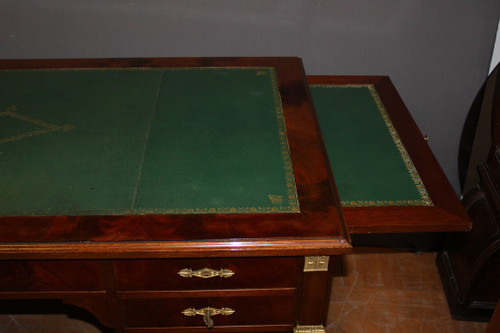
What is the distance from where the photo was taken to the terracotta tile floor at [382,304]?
210 centimetres

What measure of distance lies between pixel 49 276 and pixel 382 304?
1442 mm

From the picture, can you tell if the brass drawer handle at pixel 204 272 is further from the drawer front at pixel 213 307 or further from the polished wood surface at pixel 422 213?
the polished wood surface at pixel 422 213

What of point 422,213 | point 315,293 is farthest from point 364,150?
point 315,293

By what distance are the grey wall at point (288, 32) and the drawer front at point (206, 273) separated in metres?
1.23

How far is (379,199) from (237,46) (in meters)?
1.10

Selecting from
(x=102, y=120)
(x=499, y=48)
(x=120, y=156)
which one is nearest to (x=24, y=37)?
(x=102, y=120)

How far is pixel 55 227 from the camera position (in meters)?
1.29

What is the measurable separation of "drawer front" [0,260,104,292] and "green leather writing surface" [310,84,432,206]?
77 cm

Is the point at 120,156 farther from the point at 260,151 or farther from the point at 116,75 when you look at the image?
the point at 116,75

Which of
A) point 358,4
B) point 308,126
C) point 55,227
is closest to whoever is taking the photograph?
point 55,227

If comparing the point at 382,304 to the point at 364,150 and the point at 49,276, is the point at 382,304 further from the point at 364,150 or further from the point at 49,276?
the point at 49,276

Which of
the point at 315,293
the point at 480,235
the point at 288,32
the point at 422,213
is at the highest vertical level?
the point at 288,32

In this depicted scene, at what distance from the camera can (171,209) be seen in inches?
53.0

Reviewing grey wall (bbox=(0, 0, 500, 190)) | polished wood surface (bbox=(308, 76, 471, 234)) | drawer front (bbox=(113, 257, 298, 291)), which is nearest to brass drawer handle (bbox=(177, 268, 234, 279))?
drawer front (bbox=(113, 257, 298, 291))
